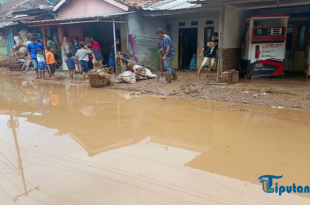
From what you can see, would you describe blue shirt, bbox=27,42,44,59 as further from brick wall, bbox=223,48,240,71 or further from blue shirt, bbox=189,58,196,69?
brick wall, bbox=223,48,240,71

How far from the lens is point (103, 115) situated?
5.52 m

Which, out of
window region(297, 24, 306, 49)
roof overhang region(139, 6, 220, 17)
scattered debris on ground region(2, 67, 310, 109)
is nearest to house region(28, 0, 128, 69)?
roof overhang region(139, 6, 220, 17)

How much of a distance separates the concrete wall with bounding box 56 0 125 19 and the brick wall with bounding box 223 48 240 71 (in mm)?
4846

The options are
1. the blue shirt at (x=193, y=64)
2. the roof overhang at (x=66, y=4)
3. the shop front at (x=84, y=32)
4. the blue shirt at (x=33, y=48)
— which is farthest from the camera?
the shop front at (x=84, y=32)

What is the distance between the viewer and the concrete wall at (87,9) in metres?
11.2

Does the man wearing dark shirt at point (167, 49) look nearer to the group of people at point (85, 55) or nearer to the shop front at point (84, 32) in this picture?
the group of people at point (85, 55)

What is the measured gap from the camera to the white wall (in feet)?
27.5

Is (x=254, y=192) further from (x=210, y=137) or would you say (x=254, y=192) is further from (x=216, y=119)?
(x=216, y=119)

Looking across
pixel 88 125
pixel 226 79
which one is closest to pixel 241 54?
pixel 226 79

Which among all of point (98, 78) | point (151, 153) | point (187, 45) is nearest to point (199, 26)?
point (187, 45)

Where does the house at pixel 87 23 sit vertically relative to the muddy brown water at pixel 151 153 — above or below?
above

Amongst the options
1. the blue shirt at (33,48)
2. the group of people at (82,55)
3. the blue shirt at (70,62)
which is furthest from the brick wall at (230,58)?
the blue shirt at (33,48)

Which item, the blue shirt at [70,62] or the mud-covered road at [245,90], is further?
the blue shirt at [70,62]

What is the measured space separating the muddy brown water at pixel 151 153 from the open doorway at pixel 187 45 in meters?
6.38
